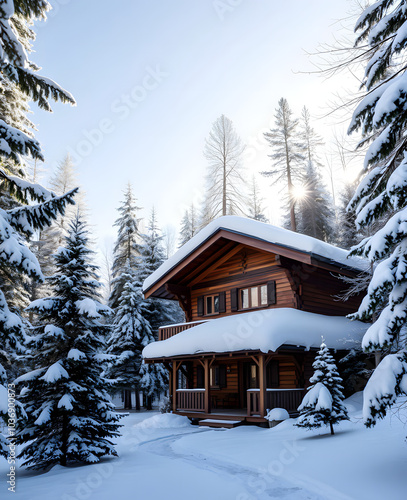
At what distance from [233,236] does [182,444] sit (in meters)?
9.01

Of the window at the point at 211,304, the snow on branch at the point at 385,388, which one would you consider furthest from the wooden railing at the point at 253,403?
the snow on branch at the point at 385,388

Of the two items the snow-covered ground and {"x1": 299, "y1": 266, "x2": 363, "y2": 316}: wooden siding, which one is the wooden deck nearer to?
the snow-covered ground

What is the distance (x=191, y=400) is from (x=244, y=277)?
6.03m

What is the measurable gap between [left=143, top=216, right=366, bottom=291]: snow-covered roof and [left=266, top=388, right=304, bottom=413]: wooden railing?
5268mm

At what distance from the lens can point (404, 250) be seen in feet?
21.4

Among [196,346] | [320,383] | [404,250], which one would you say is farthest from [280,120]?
Result: [404,250]

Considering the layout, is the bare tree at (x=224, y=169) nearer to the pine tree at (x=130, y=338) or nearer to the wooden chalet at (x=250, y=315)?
the pine tree at (x=130, y=338)

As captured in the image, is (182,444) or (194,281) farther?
(194,281)

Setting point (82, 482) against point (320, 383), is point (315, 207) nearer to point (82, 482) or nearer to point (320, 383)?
point (320, 383)

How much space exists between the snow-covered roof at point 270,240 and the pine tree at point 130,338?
845 centimetres

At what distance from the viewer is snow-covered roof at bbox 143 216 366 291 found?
16.1m

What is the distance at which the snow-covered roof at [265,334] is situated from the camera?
14367mm

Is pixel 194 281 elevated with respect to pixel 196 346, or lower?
elevated

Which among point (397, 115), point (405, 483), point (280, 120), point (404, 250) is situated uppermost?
point (280, 120)
